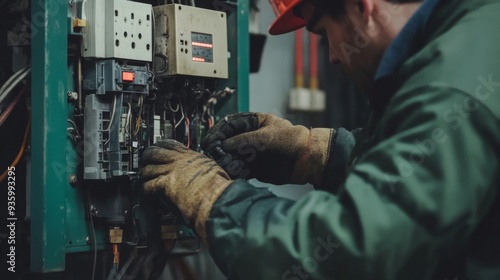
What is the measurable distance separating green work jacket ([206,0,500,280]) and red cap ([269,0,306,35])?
0.40 metres

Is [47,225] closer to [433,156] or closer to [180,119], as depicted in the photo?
[180,119]

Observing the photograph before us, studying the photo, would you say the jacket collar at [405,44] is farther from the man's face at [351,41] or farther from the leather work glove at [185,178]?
the leather work glove at [185,178]

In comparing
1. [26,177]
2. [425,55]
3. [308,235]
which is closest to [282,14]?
[425,55]

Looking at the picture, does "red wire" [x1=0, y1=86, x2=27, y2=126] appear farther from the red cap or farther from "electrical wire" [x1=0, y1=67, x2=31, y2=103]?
the red cap

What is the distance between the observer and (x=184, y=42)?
7.06 feet

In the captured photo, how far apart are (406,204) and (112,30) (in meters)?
1.15

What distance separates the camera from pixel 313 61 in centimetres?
423

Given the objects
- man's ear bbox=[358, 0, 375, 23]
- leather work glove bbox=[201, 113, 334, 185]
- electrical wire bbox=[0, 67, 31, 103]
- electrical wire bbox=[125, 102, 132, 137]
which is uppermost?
man's ear bbox=[358, 0, 375, 23]

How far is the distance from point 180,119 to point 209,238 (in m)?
0.94

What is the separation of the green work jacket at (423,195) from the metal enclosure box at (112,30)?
3.00 ft

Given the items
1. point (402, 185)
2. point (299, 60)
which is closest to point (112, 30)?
point (402, 185)

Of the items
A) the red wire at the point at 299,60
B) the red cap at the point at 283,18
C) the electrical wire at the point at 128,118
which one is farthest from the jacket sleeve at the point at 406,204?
the red wire at the point at 299,60

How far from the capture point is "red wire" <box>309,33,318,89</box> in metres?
4.21

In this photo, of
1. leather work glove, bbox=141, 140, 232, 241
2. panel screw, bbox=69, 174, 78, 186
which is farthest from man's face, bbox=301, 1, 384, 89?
panel screw, bbox=69, 174, 78, 186
